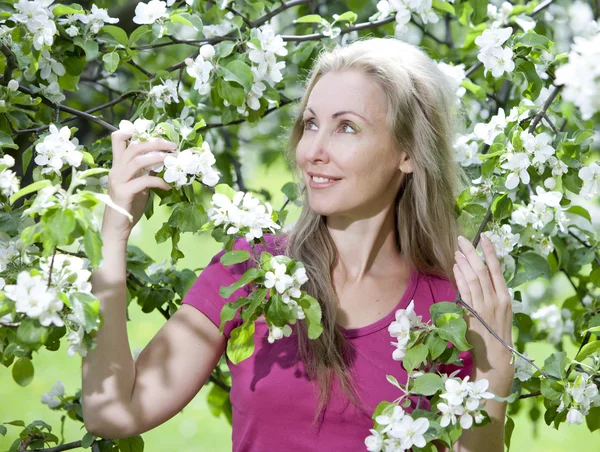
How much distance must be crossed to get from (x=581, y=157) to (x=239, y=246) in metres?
0.75

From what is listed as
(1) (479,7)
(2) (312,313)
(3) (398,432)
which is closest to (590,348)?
(3) (398,432)

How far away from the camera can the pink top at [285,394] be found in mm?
1767

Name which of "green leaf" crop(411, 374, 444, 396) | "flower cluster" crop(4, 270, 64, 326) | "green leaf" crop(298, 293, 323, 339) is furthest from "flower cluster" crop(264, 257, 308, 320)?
"flower cluster" crop(4, 270, 64, 326)

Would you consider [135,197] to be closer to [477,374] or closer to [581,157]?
[477,374]

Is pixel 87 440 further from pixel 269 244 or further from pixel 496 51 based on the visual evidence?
pixel 496 51

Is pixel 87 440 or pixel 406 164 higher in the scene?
pixel 406 164

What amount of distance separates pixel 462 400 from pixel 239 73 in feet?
2.78

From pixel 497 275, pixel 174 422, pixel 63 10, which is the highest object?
pixel 63 10

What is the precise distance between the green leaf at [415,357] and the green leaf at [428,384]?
4 centimetres

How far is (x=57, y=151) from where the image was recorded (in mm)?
1504

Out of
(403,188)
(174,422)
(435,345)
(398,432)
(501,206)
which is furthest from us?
(174,422)

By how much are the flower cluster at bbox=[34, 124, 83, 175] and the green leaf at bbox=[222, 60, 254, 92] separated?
1.46 feet

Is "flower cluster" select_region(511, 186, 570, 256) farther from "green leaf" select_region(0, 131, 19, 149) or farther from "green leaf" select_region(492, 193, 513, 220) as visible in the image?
"green leaf" select_region(0, 131, 19, 149)

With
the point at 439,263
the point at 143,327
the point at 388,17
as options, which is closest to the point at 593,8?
the point at 388,17
